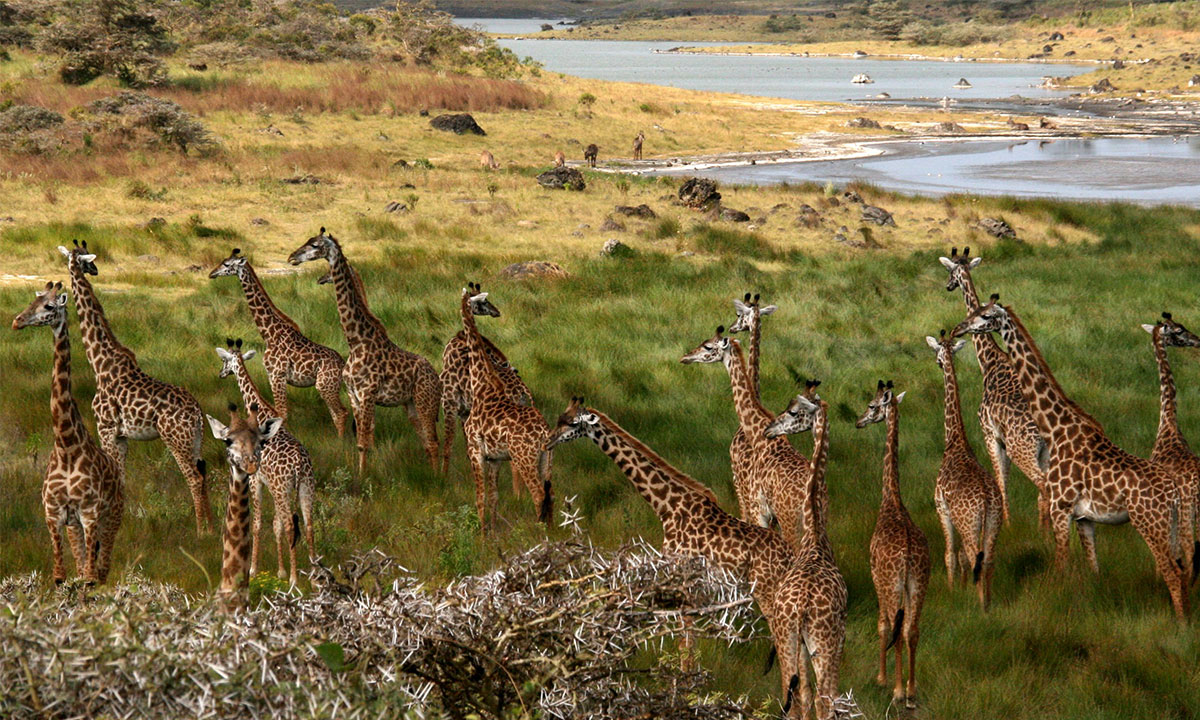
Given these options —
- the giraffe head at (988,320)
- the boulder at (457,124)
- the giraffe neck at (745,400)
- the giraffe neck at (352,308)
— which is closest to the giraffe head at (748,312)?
the giraffe neck at (745,400)

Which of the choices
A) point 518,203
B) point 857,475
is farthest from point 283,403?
point 518,203

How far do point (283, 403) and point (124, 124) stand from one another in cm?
2585

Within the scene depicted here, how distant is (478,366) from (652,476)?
3.41 m

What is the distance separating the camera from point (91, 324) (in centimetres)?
991

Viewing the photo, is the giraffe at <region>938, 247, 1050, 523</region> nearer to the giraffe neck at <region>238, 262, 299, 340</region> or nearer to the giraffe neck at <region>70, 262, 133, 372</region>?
the giraffe neck at <region>238, 262, 299, 340</region>

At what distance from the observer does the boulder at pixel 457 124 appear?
44.7 meters

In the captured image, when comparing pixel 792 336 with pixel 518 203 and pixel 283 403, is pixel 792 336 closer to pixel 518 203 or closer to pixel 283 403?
pixel 283 403

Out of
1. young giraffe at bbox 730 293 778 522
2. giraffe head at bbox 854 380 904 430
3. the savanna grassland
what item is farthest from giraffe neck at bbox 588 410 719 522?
giraffe head at bbox 854 380 904 430

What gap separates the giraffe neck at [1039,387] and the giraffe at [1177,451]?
21.4 inches

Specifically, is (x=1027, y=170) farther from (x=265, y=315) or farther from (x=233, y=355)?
(x=233, y=355)

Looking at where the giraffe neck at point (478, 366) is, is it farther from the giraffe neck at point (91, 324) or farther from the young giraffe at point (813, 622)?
the young giraffe at point (813, 622)

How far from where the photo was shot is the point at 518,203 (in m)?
29.8

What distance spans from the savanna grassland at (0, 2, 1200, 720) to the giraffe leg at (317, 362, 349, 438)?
12.9 inches

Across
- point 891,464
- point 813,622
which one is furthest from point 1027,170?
point 813,622
